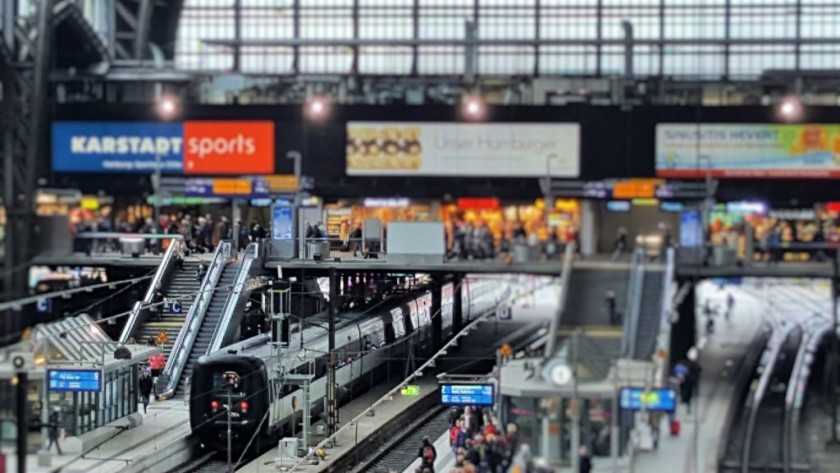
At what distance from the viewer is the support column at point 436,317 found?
884cm

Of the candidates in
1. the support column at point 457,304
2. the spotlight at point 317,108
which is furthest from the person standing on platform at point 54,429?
the spotlight at point 317,108

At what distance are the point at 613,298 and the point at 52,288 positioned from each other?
4407mm

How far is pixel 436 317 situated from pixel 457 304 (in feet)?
1.25

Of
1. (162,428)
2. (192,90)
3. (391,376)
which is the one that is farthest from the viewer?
(192,90)

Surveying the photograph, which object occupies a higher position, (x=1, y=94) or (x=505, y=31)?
(x=505, y=31)

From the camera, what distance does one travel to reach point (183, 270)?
10.0m

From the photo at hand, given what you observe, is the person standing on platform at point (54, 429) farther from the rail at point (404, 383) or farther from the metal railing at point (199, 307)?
the rail at point (404, 383)

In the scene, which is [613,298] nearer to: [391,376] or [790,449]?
[790,449]

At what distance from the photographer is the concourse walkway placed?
24.3ft

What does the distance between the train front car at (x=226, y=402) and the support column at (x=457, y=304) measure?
366cm

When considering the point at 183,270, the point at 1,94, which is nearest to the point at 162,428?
the point at 183,270

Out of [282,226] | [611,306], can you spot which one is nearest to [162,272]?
[282,226]

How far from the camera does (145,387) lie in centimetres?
1323

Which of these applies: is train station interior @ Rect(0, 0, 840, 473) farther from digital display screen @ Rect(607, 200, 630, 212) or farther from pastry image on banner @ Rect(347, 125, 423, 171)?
pastry image on banner @ Rect(347, 125, 423, 171)
